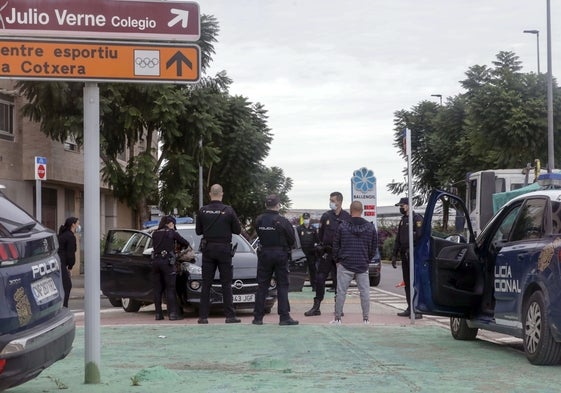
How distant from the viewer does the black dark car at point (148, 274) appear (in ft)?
50.1

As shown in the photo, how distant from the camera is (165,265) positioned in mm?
15016

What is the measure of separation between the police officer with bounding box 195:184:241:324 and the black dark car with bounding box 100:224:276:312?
143cm

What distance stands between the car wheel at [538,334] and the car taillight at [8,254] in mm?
4924

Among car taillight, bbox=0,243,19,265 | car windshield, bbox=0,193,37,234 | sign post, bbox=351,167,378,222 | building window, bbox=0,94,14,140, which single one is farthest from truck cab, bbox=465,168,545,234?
car taillight, bbox=0,243,19,265

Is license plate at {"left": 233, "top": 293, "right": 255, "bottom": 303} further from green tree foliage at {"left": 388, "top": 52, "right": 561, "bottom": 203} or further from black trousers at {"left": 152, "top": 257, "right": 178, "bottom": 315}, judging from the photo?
green tree foliage at {"left": 388, "top": 52, "right": 561, "bottom": 203}

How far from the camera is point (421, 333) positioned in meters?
12.0

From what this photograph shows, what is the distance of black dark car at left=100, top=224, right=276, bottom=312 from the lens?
15.3 metres

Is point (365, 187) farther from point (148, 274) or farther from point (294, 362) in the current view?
point (294, 362)

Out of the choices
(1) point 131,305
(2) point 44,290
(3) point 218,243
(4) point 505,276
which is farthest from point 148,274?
(2) point 44,290

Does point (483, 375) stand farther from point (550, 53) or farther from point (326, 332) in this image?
point (550, 53)

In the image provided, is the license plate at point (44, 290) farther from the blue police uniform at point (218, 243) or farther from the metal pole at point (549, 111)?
the metal pole at point (549, 111)

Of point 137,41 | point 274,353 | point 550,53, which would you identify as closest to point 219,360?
point 274,353

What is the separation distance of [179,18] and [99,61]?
739 mm

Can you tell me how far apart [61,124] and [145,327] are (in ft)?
54.2
